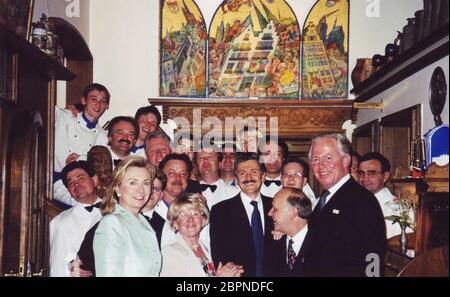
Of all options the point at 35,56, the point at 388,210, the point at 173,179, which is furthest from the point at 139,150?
the point at 388,210

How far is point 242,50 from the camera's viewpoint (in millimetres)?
6207

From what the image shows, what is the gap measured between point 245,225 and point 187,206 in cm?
53

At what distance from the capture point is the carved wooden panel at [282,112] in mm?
5965

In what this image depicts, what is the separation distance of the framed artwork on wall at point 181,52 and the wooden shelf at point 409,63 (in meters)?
1.89

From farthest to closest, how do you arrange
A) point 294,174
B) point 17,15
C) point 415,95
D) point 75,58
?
1. point 75,58
2. point 415,95
3. point 294,174
4. point 17,15

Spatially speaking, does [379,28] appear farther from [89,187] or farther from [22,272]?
[22,272]

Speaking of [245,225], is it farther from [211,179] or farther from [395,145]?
[395,145]

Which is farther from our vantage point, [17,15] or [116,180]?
[17,15]

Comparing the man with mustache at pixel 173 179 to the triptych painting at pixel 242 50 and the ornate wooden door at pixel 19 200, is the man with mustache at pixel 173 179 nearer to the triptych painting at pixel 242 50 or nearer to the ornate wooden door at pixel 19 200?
the ornate wooden door at pixel 19 200

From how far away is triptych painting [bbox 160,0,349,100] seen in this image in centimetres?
616

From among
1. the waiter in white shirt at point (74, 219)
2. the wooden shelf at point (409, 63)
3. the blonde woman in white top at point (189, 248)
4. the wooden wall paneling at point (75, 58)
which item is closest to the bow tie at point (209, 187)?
the waiter in white shirt at point (74, 219)

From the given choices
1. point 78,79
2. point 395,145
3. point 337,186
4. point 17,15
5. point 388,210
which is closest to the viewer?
point 337,186

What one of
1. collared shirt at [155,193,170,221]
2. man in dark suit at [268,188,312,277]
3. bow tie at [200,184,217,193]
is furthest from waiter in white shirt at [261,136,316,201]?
man in dark suit at [268,188,312,277]

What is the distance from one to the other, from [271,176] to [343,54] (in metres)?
2.44
